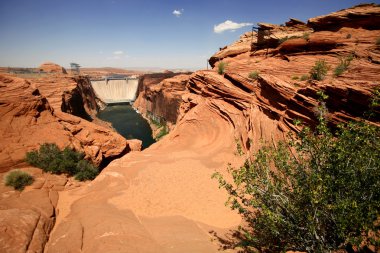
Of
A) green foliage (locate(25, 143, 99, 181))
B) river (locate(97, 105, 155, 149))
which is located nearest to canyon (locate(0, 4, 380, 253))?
green foliage (locate(25, 143, 99, 181))

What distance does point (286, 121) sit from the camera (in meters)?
13.0

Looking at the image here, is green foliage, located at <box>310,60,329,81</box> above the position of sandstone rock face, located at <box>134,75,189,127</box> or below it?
above

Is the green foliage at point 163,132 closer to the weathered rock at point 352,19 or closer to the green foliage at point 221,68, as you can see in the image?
the green foliage at point 221,68

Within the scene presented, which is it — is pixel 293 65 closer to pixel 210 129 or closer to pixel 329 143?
pixel 210 129

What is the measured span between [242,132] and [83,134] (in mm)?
16668

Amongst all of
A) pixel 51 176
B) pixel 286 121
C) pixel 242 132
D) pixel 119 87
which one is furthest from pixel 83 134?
pixel 119 87

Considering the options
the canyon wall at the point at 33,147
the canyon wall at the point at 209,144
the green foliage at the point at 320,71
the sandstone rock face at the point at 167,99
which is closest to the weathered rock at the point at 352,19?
the canyon wall at the point at 209,144

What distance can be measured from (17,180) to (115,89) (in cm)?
7690

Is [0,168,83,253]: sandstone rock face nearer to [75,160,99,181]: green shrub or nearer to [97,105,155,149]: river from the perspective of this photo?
[75,160,99,181]: green shrub

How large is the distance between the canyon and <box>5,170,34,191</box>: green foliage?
421 mm

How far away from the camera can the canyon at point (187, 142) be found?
29.7 ft

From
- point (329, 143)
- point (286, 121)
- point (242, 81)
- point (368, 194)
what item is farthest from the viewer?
point (242, 81)

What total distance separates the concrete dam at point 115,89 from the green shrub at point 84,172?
65723 millimetres

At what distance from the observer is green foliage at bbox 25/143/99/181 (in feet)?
55.4
